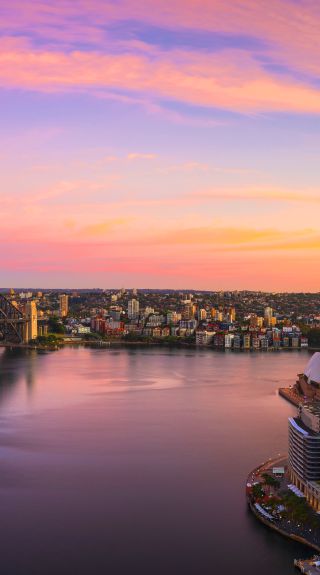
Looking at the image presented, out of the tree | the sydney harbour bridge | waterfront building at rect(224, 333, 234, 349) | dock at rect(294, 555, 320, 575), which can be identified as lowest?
dock at rect(294, 555, 320, 575)

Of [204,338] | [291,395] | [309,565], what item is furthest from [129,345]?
[309,565]

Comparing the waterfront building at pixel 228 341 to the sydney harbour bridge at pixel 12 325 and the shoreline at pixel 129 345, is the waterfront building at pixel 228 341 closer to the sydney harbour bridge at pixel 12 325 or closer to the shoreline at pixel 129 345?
the shoreline at pixel 129 345

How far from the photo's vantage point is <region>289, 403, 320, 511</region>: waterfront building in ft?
24.0

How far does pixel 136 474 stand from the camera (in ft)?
28.6

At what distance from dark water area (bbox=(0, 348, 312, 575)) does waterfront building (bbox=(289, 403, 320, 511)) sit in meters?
0.65

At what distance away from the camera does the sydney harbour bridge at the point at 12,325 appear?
2972 cm

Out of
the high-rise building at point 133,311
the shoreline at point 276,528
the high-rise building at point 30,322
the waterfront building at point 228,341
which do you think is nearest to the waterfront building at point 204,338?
the waterfront building at point 228,341

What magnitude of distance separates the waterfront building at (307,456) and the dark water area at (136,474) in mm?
655

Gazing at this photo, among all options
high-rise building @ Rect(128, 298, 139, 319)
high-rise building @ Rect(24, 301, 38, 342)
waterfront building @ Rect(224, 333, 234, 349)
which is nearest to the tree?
waterfront building @ Rect(224, 333, 234, 349)

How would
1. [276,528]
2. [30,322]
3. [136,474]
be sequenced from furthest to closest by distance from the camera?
1. [30,322]
2. [136,474]
3. [276,528]

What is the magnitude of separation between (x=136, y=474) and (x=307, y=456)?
228 centimetres

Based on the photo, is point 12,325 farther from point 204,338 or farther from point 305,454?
point 305,454

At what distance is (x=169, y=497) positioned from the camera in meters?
7.84

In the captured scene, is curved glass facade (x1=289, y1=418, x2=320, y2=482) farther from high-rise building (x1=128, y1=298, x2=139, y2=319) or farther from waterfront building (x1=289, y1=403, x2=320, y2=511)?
high-rise building (x1=128, y1=298, x2=139, y2=319)
